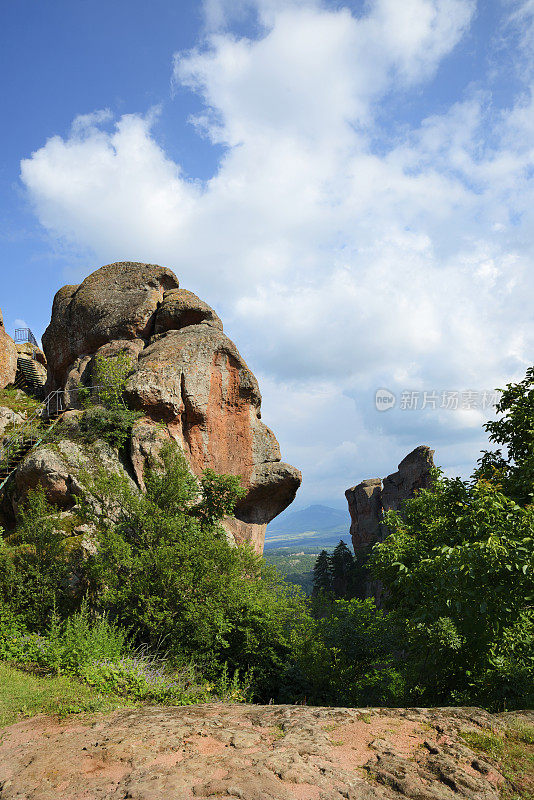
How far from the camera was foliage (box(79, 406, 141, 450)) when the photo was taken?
64.5 feet

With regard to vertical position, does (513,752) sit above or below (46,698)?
above

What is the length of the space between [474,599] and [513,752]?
2695 millimetres

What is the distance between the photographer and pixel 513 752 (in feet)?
19.1

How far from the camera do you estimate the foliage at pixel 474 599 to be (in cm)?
779

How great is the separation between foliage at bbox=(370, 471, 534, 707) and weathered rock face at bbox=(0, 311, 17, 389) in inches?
1066

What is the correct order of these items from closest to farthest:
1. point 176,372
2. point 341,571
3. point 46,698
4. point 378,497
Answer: point 46,698
point 176,372
point 378,497
point 341,571

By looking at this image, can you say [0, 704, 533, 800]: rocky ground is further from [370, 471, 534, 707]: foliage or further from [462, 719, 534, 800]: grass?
[370, 471, 534, 707]: foliage

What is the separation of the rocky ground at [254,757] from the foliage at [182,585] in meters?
5.44

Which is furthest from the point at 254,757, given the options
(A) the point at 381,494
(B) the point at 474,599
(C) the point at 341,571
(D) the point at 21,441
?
(C) the point at 341,571

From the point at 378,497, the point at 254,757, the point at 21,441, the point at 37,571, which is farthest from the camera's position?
the point at 378,497

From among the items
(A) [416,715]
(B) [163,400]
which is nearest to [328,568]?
(B) [163,400]

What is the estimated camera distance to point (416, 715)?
7.19 metres

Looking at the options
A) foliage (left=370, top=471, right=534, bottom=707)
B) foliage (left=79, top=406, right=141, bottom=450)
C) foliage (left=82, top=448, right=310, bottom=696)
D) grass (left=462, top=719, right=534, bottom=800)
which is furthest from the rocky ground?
foliage (left=79, top=406, right=141, bottom=450)

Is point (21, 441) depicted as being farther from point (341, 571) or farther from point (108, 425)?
point (341, 571)
